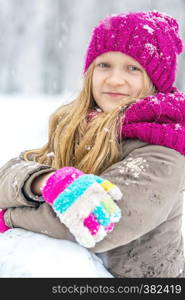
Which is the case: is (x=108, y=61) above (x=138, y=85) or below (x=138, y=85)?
above

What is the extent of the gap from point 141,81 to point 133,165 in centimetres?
61

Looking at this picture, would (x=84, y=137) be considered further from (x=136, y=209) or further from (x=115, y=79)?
(x=136, y=209)

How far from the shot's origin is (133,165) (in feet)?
5.63

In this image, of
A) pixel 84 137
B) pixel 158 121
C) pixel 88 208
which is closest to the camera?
pixel 88 208

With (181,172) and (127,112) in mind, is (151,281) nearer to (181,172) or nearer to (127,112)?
(181,172)

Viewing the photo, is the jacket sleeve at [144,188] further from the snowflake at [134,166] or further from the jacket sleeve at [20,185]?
the jacket sleeve at [20,185]

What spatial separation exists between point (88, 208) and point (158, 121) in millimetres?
620

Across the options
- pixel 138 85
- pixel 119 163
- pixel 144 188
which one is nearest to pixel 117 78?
pixel 138 85

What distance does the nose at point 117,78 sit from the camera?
212 cm

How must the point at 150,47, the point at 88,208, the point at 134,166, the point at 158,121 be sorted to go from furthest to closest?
the point at 150,47 → the point at 158,121 → the point at 134,166 → the point at 88,208

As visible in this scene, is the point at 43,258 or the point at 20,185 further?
the point at 20,185

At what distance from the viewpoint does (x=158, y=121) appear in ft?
6.07

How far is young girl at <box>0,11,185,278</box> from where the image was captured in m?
1.50

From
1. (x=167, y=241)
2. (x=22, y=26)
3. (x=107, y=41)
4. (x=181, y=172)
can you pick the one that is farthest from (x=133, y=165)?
(x=22, y=26)
